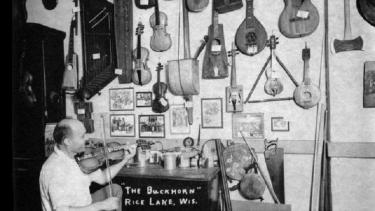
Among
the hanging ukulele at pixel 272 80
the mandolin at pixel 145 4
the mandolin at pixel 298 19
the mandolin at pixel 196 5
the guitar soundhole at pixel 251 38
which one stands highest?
the mandolin at pixel 145 4

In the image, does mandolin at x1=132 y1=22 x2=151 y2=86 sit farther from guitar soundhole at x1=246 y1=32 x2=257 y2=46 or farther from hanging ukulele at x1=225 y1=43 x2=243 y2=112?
guitar soundhole at x1=246 y1=32 x2=257 y2=46

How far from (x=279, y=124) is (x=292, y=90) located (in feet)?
1.46

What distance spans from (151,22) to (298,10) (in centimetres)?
192

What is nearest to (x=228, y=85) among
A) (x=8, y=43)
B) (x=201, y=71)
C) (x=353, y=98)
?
(x=201, y=71)

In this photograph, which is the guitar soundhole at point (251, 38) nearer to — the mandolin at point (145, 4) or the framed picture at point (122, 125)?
the mandolin at point (145, 4)

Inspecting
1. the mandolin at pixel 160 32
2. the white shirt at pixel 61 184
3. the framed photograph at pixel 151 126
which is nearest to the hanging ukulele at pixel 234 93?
the mandolin at pixel 160 32

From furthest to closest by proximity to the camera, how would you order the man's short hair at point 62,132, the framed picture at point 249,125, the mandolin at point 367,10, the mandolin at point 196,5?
1. the mandolin at point 196,5
2. the framed picture at point 249,125
3. the mandolin at point 367,10
4. the man's short hair at point 62,132

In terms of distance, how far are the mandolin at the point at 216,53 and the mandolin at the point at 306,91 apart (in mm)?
930

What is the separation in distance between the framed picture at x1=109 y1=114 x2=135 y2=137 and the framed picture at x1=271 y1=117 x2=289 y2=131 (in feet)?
6.43

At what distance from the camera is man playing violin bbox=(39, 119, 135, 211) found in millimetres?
2561

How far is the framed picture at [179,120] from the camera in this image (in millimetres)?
4301

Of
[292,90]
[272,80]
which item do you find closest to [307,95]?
[292,90]

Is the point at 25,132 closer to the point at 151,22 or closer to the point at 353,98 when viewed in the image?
the point at 151,22

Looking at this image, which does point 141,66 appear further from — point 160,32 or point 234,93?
point 234,93
